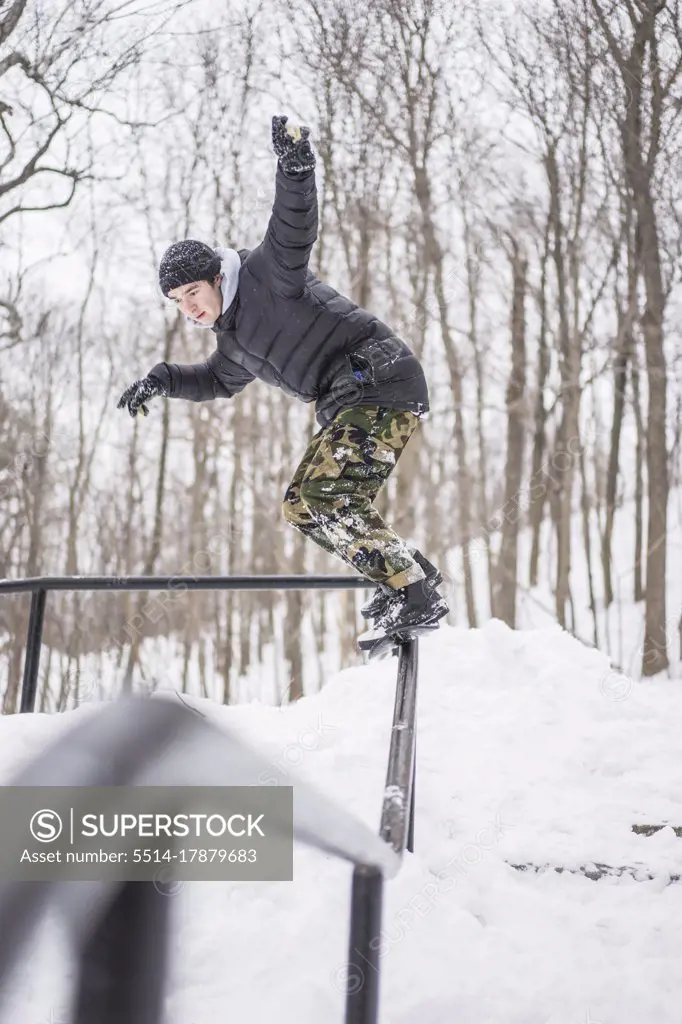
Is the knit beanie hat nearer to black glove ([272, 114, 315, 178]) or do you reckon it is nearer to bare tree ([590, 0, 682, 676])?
black glove ([272, 114, 315, 178])

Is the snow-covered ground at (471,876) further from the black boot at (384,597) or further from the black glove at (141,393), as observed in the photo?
the black glove at (141,393)

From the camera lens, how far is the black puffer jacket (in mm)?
2613

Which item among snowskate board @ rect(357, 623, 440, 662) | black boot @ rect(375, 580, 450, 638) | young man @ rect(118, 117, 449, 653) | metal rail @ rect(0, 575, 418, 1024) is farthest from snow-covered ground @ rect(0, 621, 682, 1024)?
young man @ rect(118, 117, 449, 653)

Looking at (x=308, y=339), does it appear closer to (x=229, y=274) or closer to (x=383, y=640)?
(x=229, y=274)

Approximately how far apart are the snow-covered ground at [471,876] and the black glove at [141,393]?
141 cm

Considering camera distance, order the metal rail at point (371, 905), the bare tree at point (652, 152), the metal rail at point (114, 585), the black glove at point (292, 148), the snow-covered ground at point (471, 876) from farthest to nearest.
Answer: the bare tree at point (652, 152), the metal rail at point (114, 585), the black glove at point (292, 148), the snow-covered ground at point (471, 876), the metal rail at point (371, 905)

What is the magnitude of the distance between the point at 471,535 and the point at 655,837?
755cm

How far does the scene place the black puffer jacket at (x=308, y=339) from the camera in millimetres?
2613

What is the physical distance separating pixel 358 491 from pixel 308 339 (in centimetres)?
58

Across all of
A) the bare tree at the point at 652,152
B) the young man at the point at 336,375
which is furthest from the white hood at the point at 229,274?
the bare tree at the point at 652,152

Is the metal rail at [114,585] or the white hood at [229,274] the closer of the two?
the white hood at [229,274]

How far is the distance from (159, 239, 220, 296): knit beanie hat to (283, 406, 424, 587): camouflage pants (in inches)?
27.6

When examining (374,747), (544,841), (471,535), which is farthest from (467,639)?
(471,535)

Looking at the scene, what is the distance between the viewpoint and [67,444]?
11938 mm
